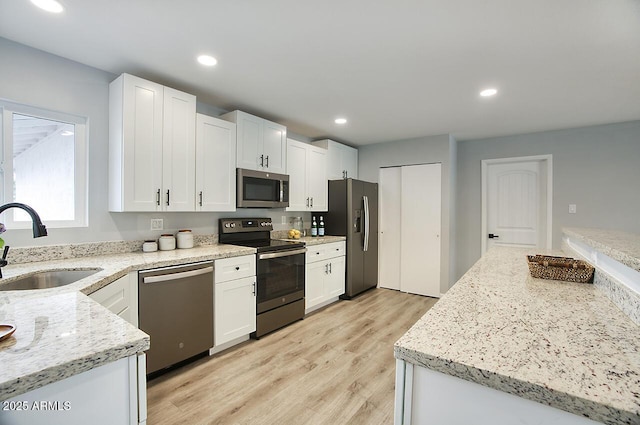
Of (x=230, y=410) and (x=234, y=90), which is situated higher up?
(x=234, y=90)

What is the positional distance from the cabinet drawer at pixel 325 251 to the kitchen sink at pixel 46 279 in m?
2.14

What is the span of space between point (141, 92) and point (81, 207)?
3.37 ft

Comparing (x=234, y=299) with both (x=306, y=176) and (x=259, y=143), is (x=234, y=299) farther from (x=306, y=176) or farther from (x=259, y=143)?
(x=306, y=176)

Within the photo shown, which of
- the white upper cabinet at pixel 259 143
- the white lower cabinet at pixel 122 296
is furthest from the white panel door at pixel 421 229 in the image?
the white lower cabinet at pixel 122 296

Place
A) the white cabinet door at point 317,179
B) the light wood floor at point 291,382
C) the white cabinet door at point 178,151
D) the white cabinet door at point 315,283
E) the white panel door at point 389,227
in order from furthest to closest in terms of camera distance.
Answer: the white panel door at point 389,227
the white cabinet door at point 317,179
the white cabinet door at point 315,283
the white cabinet door at point 178,151
the light wood floor at point 291,382

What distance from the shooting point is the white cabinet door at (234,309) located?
2.52m

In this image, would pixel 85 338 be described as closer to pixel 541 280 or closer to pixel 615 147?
pixel 541 280

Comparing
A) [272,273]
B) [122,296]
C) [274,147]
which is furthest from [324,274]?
[122,296]

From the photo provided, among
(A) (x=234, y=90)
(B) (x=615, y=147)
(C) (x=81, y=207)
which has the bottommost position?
(C) (x=81, y=207)

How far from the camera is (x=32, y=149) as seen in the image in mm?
2160

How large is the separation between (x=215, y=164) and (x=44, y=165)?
1252 mm

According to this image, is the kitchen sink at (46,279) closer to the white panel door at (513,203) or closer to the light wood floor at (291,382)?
the light wood floor at (291,382)

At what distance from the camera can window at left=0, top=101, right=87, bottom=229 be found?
79.4 inches

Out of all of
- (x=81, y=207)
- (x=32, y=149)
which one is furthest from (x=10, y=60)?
(x=81, y=207)
